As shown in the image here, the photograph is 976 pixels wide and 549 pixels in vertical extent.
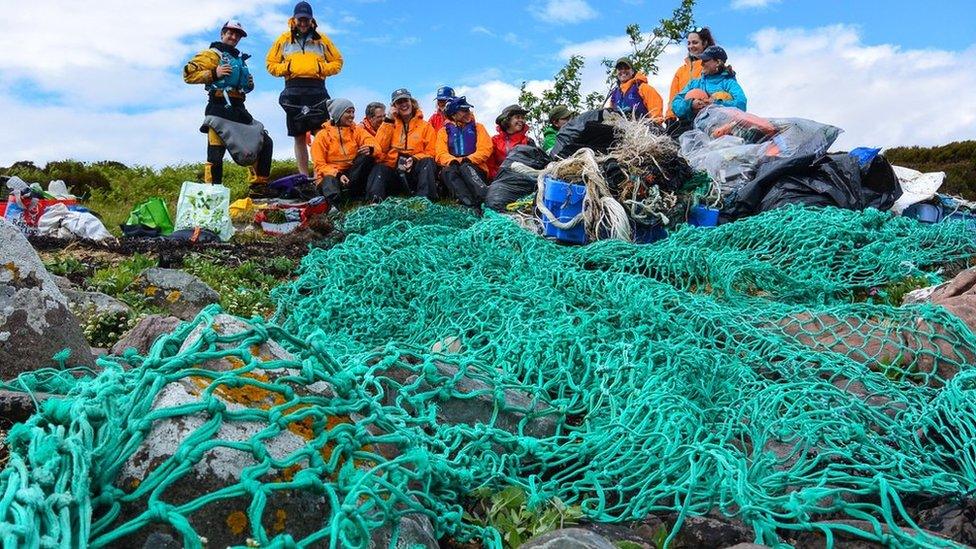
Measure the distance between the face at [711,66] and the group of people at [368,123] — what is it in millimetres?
44

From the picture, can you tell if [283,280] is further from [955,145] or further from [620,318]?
[955,145]

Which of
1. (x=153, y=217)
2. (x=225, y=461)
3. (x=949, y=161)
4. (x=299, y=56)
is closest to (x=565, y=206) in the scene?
(x=153, y=217)

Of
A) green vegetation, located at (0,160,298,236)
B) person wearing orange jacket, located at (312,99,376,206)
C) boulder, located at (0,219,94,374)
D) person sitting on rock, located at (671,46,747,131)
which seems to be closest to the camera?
boulder, located at (0,219,94,374)

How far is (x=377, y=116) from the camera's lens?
13.0m

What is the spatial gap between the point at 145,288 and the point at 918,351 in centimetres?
564

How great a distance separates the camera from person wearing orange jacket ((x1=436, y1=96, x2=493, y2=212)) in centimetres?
1195

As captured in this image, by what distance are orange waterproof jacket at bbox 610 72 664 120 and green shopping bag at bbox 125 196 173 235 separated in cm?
657

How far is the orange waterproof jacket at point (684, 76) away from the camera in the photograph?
12.1m

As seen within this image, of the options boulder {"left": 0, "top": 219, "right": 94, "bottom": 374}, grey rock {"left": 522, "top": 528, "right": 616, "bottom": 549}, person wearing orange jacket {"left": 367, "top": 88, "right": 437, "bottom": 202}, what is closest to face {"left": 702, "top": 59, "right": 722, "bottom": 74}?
person wearing orange jacket {"left": 367, "top": 88, "right": 437, "bottom": 202}

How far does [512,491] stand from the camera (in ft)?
9.22

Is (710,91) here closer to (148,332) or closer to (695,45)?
(695,45)

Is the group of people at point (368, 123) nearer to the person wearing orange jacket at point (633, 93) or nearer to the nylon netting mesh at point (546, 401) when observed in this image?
the person wearing orange jacket at point (633, 93)

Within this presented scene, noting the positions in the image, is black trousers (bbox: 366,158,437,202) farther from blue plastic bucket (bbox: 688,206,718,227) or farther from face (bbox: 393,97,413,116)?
blue plastic bucket (bbox: 688,206,718,227)

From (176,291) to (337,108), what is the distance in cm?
645
